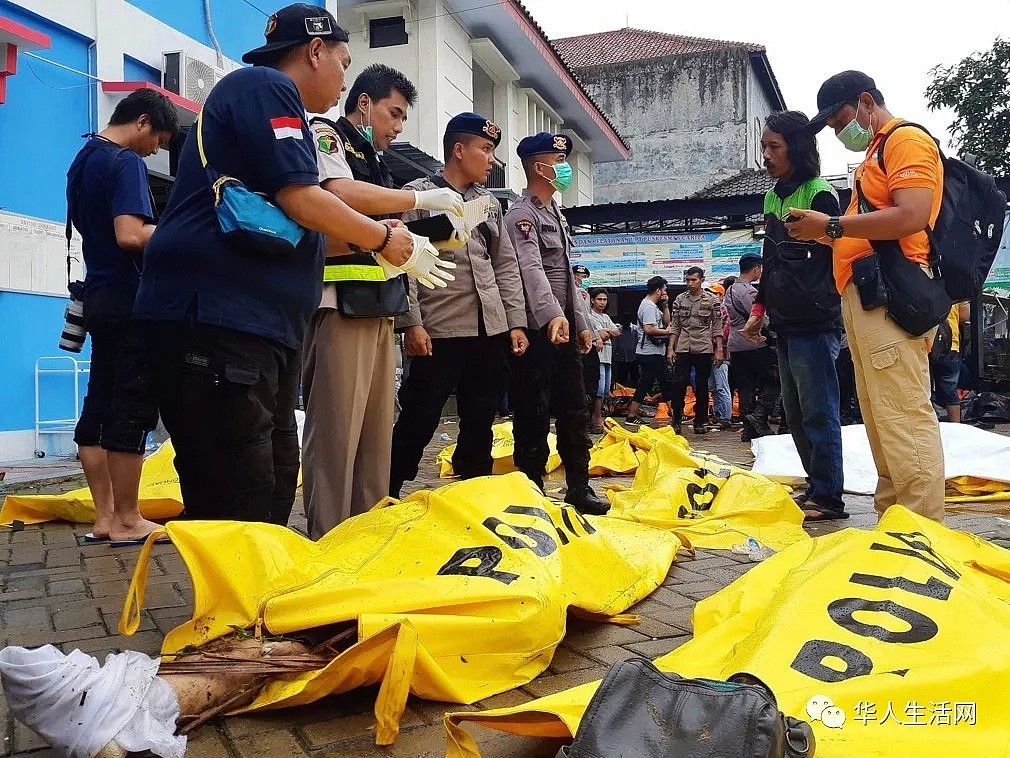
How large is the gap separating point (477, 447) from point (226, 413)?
7.13 ft

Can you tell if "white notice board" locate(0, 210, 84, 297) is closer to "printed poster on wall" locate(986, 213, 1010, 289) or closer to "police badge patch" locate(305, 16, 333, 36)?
"police badge patch" locate(305, 16, 333, 36)

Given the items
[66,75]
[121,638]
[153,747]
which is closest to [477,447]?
[121,638]

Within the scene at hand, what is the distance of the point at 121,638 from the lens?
8.32 feet

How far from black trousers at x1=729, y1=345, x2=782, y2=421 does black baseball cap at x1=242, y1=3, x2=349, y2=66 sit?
743 cm

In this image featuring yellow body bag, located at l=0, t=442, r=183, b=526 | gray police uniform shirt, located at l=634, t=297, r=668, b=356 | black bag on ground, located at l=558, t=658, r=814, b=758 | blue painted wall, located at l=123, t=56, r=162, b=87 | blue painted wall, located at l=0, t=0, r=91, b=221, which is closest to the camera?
black bag on ground, located at l=558, t=658, r=814, b=758

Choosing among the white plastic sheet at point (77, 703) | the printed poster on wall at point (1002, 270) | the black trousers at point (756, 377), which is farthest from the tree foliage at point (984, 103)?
the white plastic sheet at point (77, 703)

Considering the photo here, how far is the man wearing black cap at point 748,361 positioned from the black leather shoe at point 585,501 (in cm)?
479

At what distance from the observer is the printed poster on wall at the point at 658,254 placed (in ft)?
47.1

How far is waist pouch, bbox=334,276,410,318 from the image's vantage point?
3.20 metres

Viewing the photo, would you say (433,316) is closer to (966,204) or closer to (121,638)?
(121,638)

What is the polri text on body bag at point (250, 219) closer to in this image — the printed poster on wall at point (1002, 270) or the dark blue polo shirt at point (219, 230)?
the dark blue polo shirt at point (219, 230)

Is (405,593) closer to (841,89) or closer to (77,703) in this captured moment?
(77,703)

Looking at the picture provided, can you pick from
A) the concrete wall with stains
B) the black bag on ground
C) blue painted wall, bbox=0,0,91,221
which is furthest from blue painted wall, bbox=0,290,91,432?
the concrete wall with stains

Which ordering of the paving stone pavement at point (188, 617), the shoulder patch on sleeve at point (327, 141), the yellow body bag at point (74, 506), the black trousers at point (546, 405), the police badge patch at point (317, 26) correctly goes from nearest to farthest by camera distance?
the paving stone pavement at point (188, 617), the police badge patch at point (317, 26), the shoulder patch on sleeve at point (327, 141), the yellow body bag at point (74, 506), the black trousers at point (546, 405)
